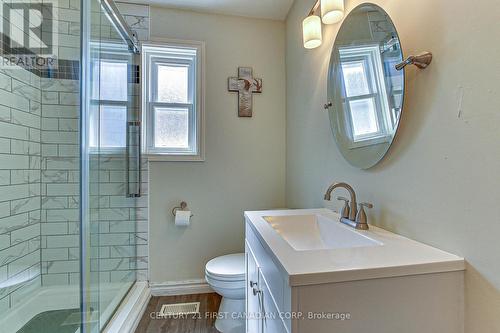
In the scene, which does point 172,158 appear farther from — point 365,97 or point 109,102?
point 365,97

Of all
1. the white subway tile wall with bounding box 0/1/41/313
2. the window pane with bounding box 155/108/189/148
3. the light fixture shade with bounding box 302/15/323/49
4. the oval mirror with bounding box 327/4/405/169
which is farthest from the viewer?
the window pane with bounding box 155/108/189/148

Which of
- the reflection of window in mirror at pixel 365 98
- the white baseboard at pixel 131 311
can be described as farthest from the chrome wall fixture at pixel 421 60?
the white baseboard at pixel 131 311

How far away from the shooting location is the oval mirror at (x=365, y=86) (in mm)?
907

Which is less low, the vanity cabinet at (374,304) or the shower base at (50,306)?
the vanity cabinet at (374,304)

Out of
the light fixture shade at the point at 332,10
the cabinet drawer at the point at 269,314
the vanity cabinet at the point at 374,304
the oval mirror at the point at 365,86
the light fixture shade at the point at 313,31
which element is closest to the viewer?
the vanity cabinet at the point at 374,304

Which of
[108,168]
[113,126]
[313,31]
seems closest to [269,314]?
[313,31]

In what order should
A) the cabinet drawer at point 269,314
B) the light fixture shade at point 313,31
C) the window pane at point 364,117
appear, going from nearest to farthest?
the cabinet drawer at point 269,314 < the window pane at point 364,117 < the light fixture shade at point 313,31

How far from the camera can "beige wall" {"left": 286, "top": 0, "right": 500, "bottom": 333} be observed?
0.60 meters

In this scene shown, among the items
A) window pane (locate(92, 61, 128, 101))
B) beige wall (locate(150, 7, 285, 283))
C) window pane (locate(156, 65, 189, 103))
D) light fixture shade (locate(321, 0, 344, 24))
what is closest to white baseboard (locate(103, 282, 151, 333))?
beige wall (locate(150, 7, 285, 283))

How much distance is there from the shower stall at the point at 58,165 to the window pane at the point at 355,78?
1546 millimetres

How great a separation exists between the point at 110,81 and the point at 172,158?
72 centimetres

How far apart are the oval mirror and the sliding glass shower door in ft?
4.97

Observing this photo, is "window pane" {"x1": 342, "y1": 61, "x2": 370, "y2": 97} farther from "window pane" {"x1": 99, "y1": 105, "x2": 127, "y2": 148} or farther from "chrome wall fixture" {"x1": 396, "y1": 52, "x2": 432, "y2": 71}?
"window pane" {"x1": 99, "y1": 105, "x2": 127, "y2": 148}

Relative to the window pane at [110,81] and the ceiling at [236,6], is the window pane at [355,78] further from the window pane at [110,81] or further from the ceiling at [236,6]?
the window pane at [110,81]
